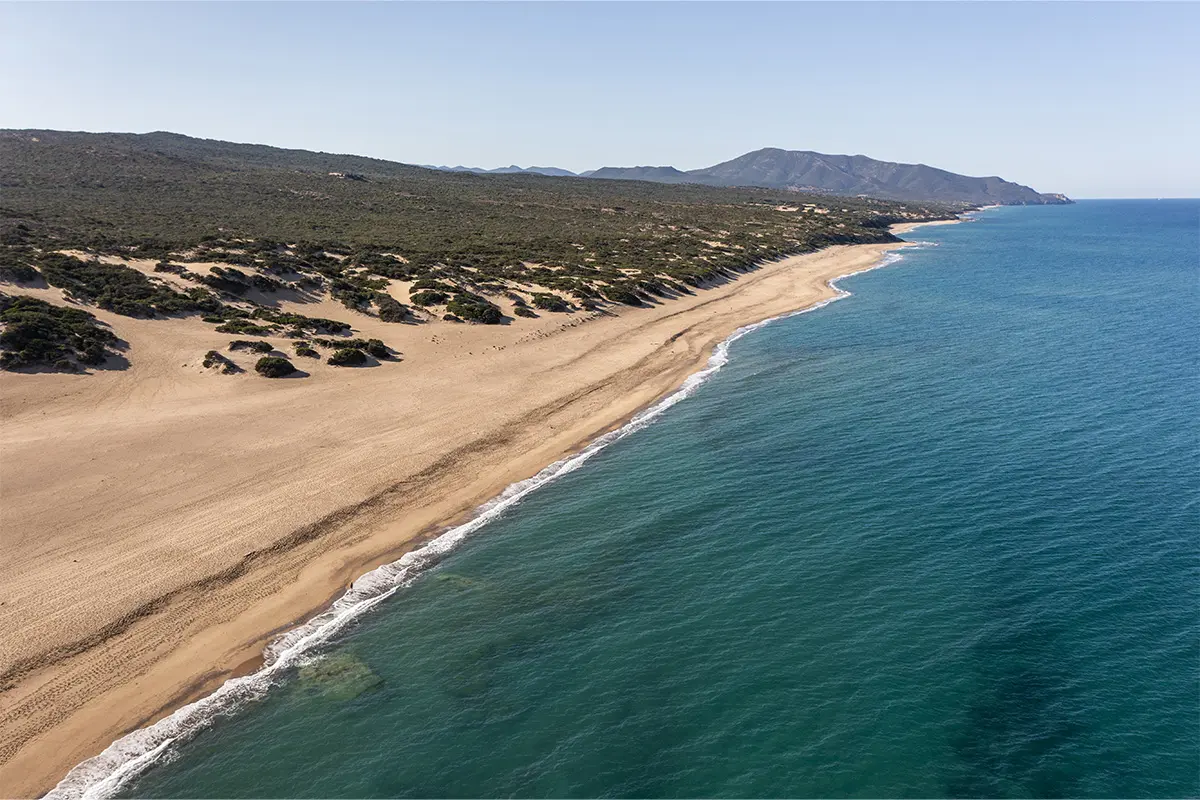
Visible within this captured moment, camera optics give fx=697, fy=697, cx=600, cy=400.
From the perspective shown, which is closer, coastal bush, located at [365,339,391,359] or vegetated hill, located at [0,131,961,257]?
coastal bush, located at [365,339,391,359]

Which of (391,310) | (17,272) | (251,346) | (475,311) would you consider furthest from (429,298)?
(17,272)

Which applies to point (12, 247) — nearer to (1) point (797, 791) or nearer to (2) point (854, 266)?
(1) point (797, 791)

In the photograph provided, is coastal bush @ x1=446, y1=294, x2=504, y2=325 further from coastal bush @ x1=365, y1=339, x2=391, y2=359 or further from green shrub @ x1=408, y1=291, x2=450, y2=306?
coastal bush @ x1=365, y1=339, x2=391, y2=359

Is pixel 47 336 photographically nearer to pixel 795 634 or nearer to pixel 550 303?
pixel 550 303

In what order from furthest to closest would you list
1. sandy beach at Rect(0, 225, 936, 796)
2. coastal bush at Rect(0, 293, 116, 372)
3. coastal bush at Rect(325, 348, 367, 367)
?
coastal bush at Rect(325, 348, 367, 367) → coastal bush at Rect(0, 293, 116, 372) → sandy beach at Rect(0, 225, 936, 796)

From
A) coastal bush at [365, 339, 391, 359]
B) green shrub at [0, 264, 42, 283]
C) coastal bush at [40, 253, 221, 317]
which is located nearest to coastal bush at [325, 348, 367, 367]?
coastal bush at [365, 339, 391, 359]

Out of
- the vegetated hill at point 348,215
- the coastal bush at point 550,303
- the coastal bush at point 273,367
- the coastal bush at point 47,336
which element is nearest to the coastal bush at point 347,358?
the coastal bush at point 273,367

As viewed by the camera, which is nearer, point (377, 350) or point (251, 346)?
point (251, 346)

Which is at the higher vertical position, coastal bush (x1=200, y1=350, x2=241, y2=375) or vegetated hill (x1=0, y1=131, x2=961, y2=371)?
vegetated hill (x1=0, y1=131, x2=961, y2=371)
